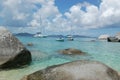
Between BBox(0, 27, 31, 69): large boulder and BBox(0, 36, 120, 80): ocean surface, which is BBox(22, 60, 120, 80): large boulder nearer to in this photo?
BBox(0, 36, 120, 80): ocean surface

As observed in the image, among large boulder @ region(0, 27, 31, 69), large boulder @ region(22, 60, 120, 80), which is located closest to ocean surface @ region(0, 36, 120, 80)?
large boulder @ region(0, 27, 31, 69)

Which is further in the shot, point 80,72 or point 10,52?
point 10,52

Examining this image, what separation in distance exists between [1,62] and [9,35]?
227cm

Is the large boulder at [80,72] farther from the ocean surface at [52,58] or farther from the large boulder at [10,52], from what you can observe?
the large boulder at [10,52]

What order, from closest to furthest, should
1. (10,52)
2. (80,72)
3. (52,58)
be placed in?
(80,72) < (10,52) < (52,58)

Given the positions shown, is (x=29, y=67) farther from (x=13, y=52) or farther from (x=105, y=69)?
(x=105, y=69)

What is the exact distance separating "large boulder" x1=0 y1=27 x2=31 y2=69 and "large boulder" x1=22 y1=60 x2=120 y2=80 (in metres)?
A: 6.86

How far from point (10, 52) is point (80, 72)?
26.9ft

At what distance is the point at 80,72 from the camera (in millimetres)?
9031

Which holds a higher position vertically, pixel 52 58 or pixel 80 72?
pixel 80 72

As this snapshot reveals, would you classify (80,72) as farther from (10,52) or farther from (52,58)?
(52,58)

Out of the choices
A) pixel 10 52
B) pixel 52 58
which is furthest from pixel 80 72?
pixel 52 58

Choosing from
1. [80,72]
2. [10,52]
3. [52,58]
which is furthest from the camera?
[52,58]

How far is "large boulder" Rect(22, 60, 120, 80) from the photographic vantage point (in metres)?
8.88
